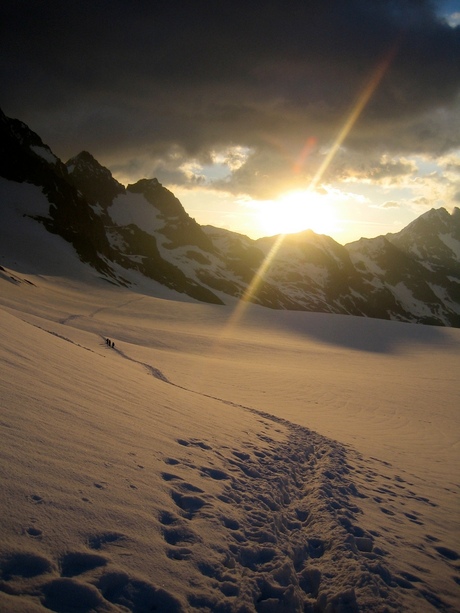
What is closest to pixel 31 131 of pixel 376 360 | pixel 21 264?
pixel 21 264

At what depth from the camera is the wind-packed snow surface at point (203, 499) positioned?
138 inches

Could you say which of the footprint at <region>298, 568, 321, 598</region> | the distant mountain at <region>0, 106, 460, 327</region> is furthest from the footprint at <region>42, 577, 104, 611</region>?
the distant mountain at <region>0, 106, 460, 327</region>

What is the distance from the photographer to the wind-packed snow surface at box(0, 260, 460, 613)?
350cm

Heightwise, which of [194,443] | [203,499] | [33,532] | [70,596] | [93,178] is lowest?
[70,596]

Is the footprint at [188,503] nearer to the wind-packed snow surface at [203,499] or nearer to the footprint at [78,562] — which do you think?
the wind-packed snow surface at [203,499]

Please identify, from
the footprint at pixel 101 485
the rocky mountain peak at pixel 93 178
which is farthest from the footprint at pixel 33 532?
the rocky mountain peak at pixel 93 178

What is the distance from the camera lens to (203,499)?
204 inches

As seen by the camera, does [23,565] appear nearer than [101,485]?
Yes

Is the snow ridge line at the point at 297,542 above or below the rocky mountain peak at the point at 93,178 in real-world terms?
below

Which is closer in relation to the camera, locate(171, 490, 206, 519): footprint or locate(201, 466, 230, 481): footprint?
locate(171, 490, 206, 519): footprint

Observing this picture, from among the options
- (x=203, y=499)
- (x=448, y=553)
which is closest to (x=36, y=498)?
(x=203, y=499)

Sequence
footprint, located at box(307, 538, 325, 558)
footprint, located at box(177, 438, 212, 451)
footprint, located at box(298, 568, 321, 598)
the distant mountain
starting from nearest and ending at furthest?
footprint, located at box(298, 568, 321, 598) → footprint, located at box(307, 538, 325, 558) → footprint, located at box(177, 438, 212, 451) → the distant mountain

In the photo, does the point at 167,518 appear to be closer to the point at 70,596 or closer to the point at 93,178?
the point at 70,596

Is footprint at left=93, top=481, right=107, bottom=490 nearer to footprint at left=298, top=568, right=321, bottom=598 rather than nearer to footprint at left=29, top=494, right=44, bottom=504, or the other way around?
footprint at left=29, top=494, right=44, bottom=504
